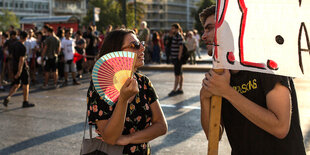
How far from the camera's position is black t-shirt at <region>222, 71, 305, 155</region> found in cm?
200

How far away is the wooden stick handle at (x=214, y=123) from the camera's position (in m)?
2.02

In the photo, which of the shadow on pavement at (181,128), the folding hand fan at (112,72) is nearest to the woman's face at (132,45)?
the folding hand fan at (112,72)

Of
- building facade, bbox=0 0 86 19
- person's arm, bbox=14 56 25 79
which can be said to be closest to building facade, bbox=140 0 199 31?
building facade, bbox=0 0 86 19

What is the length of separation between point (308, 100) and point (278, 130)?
7.74 m

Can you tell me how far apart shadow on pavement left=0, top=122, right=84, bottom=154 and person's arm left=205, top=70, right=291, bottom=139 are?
13.9 ft

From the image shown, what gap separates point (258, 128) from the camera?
2072 millimetres

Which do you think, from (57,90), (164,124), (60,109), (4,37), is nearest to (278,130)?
(164,124)

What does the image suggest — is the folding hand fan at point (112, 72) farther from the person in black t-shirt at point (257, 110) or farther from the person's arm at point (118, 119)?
the person in black t-shirt at point (257, 110)

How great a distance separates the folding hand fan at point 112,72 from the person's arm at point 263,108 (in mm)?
479

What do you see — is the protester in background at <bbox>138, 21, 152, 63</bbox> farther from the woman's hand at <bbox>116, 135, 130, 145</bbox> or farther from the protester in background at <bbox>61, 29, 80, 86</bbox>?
the protester in background at <bbox>61, 29, 80, 86</bbox>

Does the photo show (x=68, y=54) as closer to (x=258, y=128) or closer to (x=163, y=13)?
(x=258, y=128)

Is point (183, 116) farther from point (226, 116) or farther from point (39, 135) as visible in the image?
point (226, 116)

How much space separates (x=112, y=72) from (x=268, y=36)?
34.5 inches

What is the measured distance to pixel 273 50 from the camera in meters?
1.89
